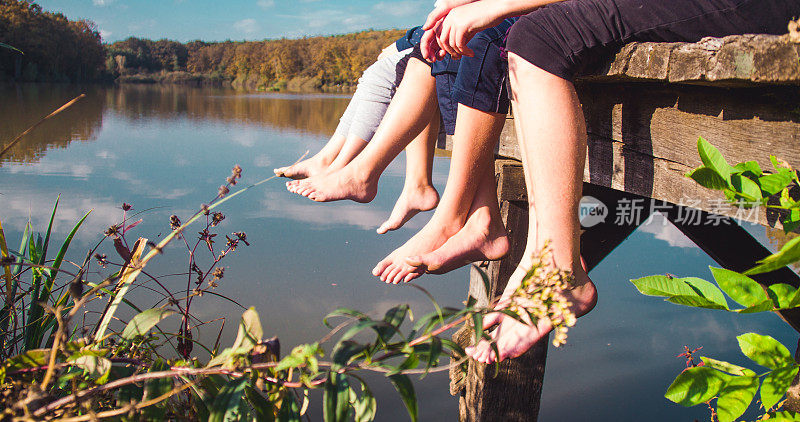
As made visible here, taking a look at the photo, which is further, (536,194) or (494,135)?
(494,135)

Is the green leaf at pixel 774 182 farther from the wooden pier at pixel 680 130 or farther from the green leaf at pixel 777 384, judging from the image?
the green leaf at pixel 777 384

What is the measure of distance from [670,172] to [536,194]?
0.85 ft

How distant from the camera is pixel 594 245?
175 centimetres

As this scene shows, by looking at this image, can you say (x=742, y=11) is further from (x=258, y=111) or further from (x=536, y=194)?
(x=258, y=111)

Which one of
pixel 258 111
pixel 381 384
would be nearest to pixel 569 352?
pixel 381 384

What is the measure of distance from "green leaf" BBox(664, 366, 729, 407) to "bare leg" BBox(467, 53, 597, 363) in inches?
10.7

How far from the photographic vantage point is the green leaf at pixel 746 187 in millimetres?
636

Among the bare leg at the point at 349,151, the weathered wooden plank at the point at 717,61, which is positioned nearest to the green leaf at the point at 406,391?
the weathered wooden plank at the point at 717,61

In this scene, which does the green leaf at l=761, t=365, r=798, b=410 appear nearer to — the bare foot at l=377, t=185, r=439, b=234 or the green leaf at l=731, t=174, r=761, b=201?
the green leaf at l=731, t=174, r=761, b=201

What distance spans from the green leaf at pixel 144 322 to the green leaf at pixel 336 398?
231 mm

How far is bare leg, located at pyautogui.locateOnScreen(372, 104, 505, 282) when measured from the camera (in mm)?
1158

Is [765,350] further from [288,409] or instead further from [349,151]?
[349,151]

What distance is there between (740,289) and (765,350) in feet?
0.36

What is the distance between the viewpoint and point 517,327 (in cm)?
94
